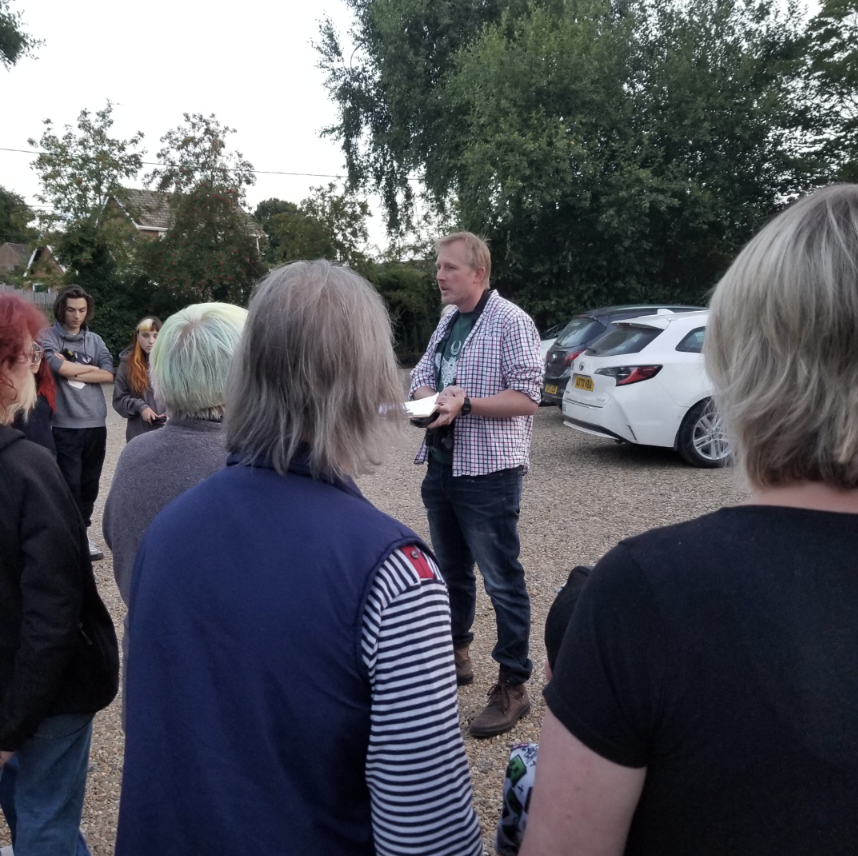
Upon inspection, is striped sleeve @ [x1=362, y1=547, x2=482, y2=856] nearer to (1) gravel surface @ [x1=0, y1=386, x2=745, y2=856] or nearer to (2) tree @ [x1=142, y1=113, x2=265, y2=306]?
(1) gravel surface @ [x1=0, y1=386, x2=745, y2=856]

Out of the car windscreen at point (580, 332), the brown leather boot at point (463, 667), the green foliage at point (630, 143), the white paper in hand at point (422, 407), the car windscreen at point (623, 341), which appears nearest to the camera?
the white paper in hand at point (422, 407)

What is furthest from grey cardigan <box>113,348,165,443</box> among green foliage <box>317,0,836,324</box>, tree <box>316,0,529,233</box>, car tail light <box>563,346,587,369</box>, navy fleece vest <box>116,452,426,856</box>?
tree <box>316,0,529,233</box>

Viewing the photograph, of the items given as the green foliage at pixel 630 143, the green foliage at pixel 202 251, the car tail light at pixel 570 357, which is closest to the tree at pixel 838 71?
the green foliage at pixel 630 143

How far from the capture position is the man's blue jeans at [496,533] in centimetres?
340

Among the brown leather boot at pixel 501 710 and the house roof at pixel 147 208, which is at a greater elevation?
the house roof at pixel 147 208

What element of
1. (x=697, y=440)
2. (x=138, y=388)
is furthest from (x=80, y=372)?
(x=697, y=440)

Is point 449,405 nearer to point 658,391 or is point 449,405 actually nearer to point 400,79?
point 658,391

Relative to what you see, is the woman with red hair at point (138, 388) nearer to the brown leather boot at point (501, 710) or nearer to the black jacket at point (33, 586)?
the brown leather boot at point (501, 710)

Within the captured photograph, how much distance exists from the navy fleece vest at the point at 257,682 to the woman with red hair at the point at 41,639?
28.3 inches

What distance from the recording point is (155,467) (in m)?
2.13

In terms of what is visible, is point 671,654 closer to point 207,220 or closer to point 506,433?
point 506,433

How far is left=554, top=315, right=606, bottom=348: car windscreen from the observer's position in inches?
416

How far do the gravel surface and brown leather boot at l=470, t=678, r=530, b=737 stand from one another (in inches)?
1.7

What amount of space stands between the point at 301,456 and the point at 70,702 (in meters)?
1.17
